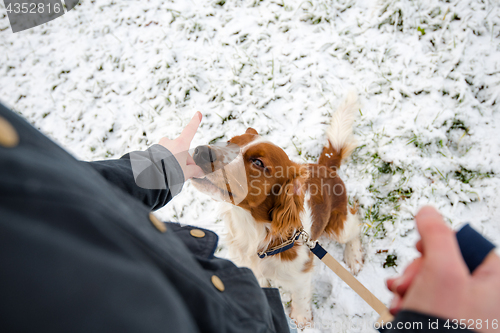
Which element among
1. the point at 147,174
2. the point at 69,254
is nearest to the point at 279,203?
the point at 147,174

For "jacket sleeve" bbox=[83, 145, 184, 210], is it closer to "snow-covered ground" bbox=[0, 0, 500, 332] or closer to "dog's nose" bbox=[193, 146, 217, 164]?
"dog's nose" bbox=[193, 146, 217, 164]

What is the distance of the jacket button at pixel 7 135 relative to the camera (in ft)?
1.39

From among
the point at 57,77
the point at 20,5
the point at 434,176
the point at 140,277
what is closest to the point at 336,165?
the point at 434,176

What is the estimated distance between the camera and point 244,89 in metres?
3.40

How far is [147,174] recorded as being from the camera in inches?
52.1

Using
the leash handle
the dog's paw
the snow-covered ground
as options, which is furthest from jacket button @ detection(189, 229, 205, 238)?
the dog's paw

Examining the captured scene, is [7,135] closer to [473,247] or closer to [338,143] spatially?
[473,247]

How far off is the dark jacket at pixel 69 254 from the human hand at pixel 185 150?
108 centimetres

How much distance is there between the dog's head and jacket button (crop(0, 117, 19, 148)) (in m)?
1.31

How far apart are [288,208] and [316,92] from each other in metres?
2.07

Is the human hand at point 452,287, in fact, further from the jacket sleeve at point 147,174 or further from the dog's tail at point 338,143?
the dog's tail at point 338,143

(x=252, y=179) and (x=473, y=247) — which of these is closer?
(x=473, y=247)

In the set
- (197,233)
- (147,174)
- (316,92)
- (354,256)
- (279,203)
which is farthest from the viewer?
(316,92)

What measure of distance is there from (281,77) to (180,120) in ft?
5.23
